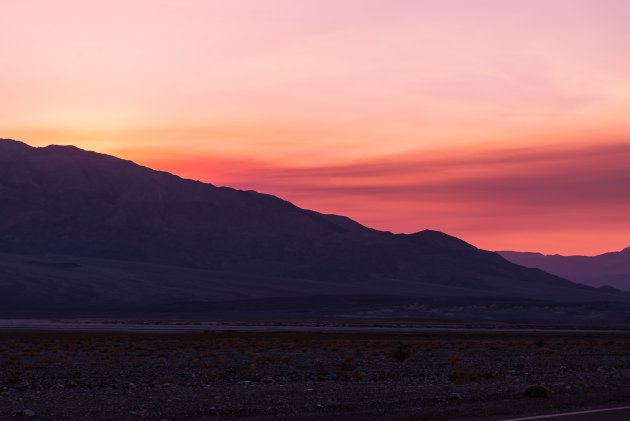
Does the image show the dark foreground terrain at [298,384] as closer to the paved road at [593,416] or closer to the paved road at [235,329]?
the paved road at [593,416]

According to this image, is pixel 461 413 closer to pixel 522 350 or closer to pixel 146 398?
pixel 146 398

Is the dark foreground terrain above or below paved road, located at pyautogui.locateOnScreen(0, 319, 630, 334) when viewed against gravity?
below

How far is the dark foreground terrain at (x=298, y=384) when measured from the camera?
69.8 feet

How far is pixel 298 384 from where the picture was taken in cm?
2916

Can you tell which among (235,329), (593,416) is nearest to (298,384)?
(593,416)

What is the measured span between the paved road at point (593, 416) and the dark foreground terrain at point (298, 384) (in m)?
0.81

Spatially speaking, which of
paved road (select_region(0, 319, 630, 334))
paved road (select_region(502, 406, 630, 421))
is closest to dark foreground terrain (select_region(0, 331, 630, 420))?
paved road (select_region(502, 406, 630, 421))

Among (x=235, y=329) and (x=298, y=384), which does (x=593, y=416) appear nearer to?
(x=298, y=384)

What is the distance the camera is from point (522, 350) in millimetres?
54344

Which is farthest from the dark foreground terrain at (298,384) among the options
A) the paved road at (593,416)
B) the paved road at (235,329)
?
the paved road at (235,329)

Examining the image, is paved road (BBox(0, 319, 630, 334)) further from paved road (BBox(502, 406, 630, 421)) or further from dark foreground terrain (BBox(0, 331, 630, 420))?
paved road (BBox(502, 406, 630, 421))

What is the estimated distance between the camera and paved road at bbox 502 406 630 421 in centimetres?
1908

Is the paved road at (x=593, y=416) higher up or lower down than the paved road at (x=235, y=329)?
lower down

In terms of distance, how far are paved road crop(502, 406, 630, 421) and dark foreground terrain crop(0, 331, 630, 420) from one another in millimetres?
809
